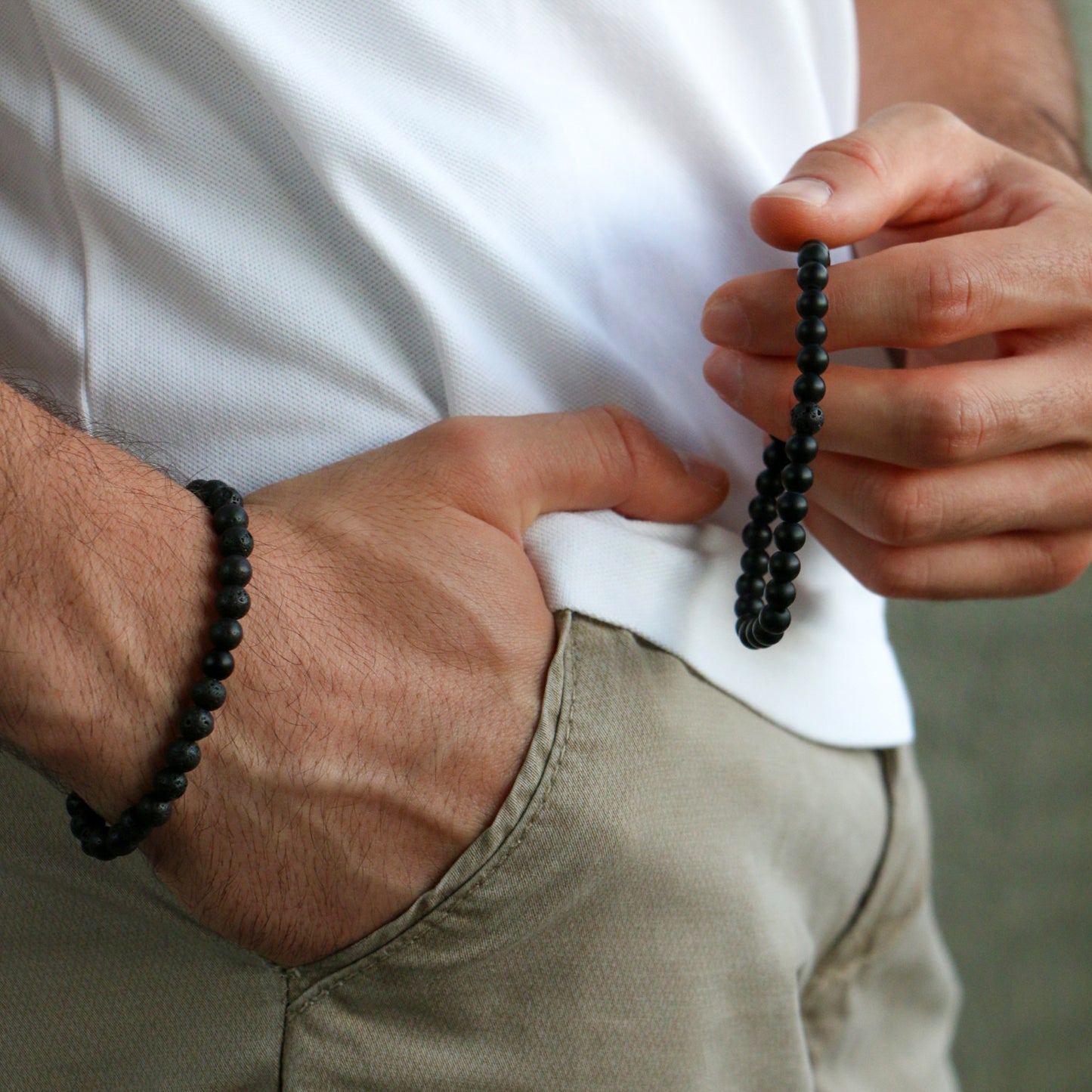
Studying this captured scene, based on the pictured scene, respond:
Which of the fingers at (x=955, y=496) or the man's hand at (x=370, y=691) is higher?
the fingers at (x=955, y=496)

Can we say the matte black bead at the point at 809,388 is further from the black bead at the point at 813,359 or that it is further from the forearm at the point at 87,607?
the forearm at the point at 87,607

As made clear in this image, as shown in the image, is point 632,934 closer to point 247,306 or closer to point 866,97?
point 247,306

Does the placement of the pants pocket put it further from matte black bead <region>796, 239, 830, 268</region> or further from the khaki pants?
matte black bead <region>796, 239, 830, 268</region>

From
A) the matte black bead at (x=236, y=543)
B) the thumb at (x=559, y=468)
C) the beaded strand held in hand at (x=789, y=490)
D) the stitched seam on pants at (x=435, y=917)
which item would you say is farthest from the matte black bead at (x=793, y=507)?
the matte black bead at (x=236, y=543)

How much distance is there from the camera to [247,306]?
0.68 meters

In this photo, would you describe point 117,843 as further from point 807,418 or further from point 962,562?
point 962,562

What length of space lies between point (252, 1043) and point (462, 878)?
188 millimetres

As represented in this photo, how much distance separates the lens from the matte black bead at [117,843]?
57 cm

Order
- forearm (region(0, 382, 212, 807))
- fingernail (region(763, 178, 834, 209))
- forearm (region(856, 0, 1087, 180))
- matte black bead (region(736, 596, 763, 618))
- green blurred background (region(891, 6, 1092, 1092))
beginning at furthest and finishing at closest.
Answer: green blurred background (region(891, 6, 1092, 1092)), forearm (region(856, 0, 1087, 180)), matte black bead (region(736, 596, 763, 618)), fingernail (region(763, 178, 834, 209)), forearm (region(0, 382, 212, 807))

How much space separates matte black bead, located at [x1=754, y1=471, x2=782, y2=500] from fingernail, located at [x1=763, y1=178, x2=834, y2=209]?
0.70ft

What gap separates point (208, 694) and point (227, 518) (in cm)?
11

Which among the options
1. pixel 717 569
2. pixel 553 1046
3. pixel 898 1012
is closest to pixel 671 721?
pixel 717 569

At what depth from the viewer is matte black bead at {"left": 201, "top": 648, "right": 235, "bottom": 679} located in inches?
22.3

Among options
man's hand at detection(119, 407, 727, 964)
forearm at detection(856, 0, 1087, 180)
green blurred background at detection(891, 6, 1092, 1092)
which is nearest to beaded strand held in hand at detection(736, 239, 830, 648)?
man's hand at detection(119, 407, 727, 964)
